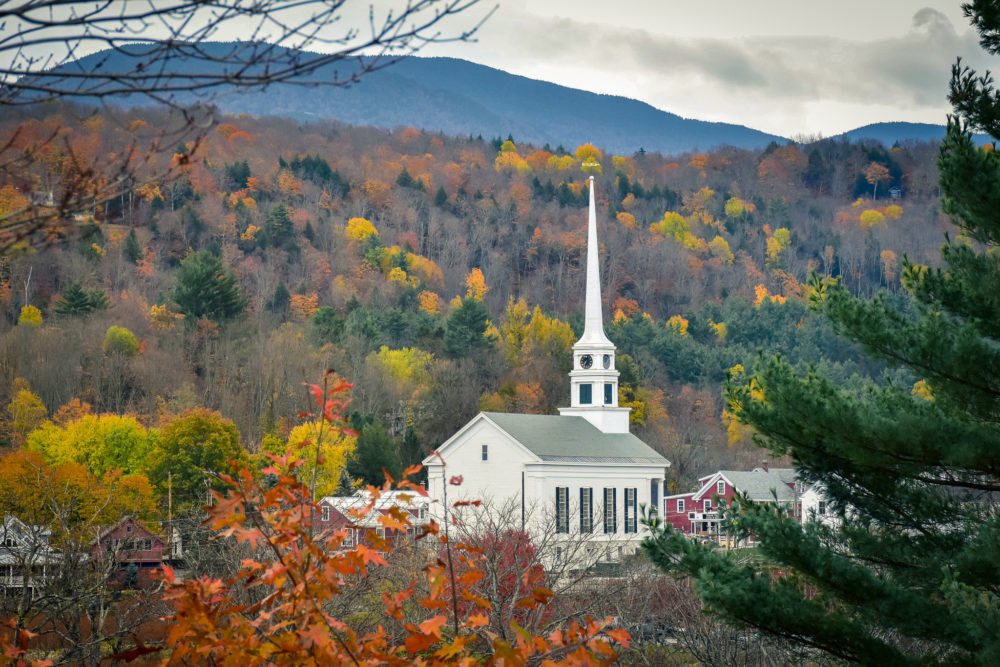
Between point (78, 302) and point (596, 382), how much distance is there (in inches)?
1278

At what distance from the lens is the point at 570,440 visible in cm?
6456

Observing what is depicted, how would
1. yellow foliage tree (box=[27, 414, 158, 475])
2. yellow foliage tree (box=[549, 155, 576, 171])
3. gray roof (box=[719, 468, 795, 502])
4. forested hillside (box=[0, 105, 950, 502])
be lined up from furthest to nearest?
yellow foliage tree (box=[549, 155, 576, 171]) < forested hillside (box=[0, 105, 950, 502]) < gray roof (box=[719, 468, 795, 502]) < yellow foliage tree (box=[27, 414, 158, 475])

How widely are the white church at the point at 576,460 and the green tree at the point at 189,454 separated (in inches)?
415

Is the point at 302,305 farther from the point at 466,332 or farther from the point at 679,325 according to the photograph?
the point at 679,325

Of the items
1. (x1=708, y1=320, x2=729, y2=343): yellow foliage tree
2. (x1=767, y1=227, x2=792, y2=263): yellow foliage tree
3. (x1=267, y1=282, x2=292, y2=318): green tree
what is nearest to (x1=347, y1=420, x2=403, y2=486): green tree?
(x1=267, y1=282, x2=292, y2=318): green tree

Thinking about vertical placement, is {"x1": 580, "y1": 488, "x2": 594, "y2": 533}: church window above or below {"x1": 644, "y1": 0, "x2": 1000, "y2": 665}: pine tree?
below

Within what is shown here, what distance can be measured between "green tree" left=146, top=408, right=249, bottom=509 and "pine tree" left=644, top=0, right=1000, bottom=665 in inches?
1441

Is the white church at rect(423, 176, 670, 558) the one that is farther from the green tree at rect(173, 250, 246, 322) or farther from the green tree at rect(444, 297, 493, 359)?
the green tree at rect(173, 250, 246, 322)

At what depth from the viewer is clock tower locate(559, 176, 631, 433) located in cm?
6725

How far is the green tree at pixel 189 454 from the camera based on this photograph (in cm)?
5128

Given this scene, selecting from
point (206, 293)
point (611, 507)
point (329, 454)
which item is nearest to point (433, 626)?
point (329, 454)

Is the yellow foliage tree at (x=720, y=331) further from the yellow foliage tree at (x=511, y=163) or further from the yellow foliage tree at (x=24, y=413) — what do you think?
the yellow foliage tree at (x=24, y=413)

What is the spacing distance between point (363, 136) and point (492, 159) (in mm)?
15365

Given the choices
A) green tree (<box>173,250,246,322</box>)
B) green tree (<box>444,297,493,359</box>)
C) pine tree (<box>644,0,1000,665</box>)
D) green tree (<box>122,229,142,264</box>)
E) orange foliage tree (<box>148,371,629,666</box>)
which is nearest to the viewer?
orange foliage tree (<box>148,371,629,666</box>)
